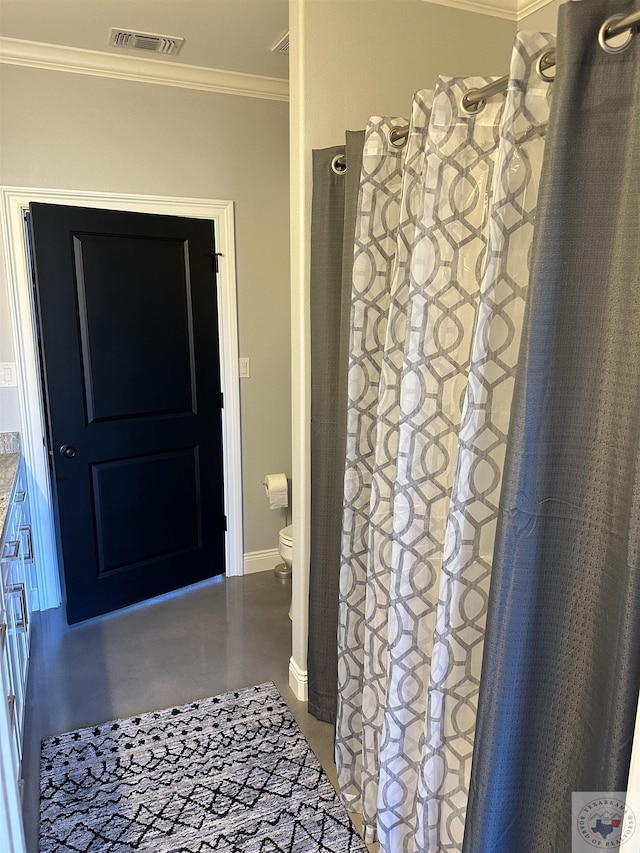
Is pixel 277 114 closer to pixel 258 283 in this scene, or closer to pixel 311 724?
pixel 258 283

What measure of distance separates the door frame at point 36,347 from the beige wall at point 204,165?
5 centimetres

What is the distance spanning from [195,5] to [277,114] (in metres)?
0.92

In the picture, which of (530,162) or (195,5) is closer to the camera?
(530,162)

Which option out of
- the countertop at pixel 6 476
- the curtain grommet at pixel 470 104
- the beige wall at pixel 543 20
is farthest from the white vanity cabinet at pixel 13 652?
the beige wall at pixel 543 20

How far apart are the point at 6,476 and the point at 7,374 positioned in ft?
2.14

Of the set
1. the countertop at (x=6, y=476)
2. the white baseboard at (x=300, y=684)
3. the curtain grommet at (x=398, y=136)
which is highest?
the curtain grommet at (x=398, y=136)

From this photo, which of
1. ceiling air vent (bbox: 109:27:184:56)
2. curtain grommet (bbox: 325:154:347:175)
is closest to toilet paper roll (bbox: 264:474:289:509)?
curtain grommet (bbox: 325:154:347:175)

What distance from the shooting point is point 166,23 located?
8.11 feet

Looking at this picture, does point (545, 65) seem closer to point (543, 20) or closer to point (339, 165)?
point (339, 165)

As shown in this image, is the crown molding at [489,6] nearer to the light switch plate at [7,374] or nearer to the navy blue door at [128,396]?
the navy blue door at [128,396]

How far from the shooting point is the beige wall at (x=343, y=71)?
1968 mm

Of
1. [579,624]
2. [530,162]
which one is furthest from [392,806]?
[530,162]

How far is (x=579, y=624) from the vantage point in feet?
3.69

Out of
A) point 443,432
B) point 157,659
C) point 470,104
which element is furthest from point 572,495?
point 157,659
